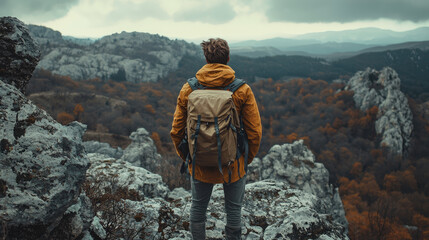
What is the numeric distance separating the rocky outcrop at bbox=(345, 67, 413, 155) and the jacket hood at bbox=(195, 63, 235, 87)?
74046mm

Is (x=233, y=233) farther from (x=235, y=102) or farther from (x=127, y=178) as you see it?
(x=127, y=178)

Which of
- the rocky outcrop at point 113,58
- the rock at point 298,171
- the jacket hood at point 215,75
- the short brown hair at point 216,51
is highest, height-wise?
the rocky outcrop at point 113,58

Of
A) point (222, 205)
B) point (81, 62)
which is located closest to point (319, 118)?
point (222, 205)

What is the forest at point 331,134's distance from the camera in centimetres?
4538

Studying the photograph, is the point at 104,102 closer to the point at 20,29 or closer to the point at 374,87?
the point at 20,29

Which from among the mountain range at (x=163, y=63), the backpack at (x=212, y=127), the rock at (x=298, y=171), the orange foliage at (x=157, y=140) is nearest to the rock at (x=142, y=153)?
the rock at (x=298, y=171)

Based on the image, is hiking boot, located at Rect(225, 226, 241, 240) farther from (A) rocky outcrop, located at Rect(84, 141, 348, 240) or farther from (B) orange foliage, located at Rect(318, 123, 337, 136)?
(B) orange foliage, located at Rect(318, 123, 337, 136)

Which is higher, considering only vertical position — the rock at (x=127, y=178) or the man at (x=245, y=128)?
the man at (x=245, y=128)

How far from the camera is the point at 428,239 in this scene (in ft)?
114

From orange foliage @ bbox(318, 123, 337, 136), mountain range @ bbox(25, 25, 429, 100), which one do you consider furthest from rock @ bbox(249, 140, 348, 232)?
mountain range @ bbox(25, 25, 429, 100)

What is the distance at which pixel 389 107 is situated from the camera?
6291 cm

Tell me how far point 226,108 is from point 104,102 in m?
83.1

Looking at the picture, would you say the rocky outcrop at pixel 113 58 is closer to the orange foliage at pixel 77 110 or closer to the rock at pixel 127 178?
the orange foliage at pixel 77 110

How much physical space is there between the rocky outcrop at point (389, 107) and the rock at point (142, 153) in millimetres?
61615
